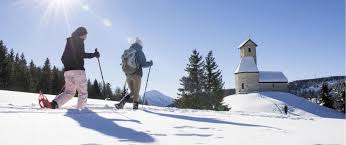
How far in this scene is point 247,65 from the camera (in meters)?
98.2

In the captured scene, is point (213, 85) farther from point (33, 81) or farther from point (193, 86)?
point (33, 81)

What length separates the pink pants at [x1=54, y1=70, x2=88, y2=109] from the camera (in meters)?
9.45

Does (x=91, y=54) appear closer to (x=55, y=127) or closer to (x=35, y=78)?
(x=55, y=127)

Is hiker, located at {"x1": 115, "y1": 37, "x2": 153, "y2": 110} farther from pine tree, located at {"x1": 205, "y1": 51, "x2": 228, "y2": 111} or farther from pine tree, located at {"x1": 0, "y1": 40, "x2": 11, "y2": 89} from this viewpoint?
pine tree, located at {"x1": 0, "y1": 40, "x2": 11, "y2": 89}

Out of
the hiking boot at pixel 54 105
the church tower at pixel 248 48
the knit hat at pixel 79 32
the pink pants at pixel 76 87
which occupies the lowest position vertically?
the hiking boot at pixel 54 105

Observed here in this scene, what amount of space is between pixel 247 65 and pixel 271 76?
21.6 ft

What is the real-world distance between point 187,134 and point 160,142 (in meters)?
0.87

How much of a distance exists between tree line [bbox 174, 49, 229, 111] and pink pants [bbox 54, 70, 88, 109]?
51819 millimetres

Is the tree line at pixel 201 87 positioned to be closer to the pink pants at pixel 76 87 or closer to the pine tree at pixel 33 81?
the pine tree at pixel 33 81

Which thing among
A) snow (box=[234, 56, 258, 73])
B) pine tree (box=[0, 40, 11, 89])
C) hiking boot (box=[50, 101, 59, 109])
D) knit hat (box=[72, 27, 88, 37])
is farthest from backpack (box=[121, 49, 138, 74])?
snow (box=[234, 56, 258, 73])

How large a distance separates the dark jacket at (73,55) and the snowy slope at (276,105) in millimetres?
63699

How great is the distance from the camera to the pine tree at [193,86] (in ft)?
203

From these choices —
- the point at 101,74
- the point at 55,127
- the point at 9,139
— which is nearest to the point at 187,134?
the point at 55,127

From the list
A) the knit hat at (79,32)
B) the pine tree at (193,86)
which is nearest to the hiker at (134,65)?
the knit hat at (79,32)
